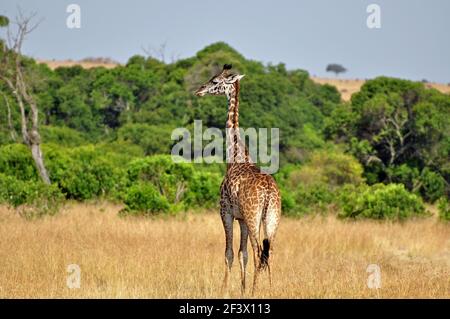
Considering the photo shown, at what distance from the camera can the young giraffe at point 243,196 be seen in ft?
29.4

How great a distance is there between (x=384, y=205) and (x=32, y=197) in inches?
278

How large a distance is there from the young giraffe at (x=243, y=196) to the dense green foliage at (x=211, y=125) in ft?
24.7

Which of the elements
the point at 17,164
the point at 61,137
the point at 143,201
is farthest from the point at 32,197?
the point at 61,137

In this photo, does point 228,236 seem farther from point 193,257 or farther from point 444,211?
point 444,211

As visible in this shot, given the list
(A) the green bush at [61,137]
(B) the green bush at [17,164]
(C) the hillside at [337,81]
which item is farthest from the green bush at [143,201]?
(C) the hillside at [337,81]

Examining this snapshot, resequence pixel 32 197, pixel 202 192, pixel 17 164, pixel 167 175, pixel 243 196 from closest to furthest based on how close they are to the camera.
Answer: pixel 243 196 → pixel 32 197 → pixel 167 175 → pixel 202 192 → pixel 17 164

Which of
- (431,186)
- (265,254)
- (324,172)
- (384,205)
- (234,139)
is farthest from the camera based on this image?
(324,172)

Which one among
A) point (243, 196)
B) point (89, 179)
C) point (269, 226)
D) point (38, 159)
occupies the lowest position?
point (89, 179)

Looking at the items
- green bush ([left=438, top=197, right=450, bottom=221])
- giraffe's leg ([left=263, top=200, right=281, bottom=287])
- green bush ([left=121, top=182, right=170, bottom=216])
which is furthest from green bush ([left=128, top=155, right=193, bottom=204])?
giraffe's leg ([left=263, top=200, right=281, bottom=287])

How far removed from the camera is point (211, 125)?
33250 millimetres
